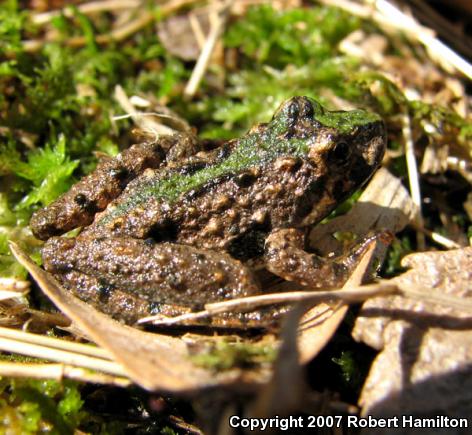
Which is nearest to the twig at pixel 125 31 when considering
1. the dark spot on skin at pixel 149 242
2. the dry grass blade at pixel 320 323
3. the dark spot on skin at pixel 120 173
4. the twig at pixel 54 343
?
the dark spot on skin at pixel 120 173

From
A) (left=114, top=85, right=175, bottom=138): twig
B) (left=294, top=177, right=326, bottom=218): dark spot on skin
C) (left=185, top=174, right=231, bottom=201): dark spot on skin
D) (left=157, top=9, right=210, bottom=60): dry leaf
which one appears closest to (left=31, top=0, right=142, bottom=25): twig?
(left=157, top=9, right=210, bottom=60): dry leaf

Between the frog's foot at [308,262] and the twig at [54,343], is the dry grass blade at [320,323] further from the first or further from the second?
the twig at [54,343]

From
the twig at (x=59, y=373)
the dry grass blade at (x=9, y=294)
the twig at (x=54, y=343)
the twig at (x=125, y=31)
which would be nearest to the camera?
the twig at (x=59, y=373)

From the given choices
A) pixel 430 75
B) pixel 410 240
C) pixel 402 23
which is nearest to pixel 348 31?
pixel 402 23

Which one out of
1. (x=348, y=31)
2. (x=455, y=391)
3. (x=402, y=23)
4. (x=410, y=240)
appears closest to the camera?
(x=455, y=391)

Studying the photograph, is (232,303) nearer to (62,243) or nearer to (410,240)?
(62,243)

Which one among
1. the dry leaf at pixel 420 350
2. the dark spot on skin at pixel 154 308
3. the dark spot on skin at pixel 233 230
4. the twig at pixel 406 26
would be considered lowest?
the dark spot on skin at pixel 154 308
